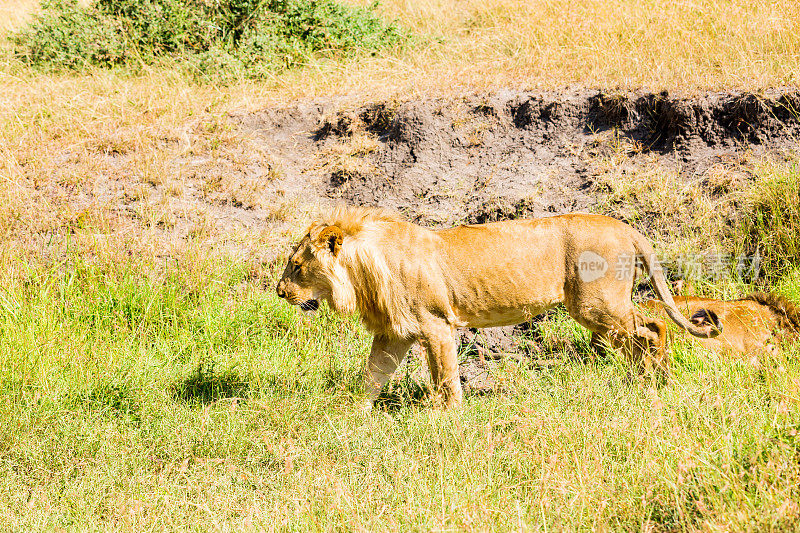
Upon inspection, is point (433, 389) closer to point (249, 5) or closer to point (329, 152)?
point (329, 152)

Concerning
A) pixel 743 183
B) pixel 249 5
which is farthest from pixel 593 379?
pixel 249 5

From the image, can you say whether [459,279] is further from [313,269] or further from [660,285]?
[660,285]

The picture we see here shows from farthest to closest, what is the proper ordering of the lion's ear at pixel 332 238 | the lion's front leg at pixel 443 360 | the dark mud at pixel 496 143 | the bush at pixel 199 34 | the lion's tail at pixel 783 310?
the bush at pixel 199 34 < the dark mud at pixel 496 143 < the lion's tail at pixel 783 310 < the lion's front leg at pixel 443 360 < the lion's ear at pixel 332 238

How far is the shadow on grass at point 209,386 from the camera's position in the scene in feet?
16.2

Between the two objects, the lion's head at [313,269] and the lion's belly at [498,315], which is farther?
the lion's belly at [498,315]

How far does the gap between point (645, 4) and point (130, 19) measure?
23.6ft

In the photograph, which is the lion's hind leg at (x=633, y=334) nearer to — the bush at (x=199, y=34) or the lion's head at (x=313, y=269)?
the lion's head at (x=313, y=269)

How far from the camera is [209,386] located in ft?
16.7

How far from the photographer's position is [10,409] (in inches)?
183

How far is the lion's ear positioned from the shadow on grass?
121 cm

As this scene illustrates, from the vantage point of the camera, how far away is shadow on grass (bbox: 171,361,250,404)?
494cm

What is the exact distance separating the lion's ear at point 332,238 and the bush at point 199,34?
5989 millimetres

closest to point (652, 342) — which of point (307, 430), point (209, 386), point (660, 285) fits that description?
point (660, 285)

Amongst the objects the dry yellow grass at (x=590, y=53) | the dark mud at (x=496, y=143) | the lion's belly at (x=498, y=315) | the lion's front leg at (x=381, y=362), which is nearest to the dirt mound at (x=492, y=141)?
the dark mud at (x=496, y=143)
